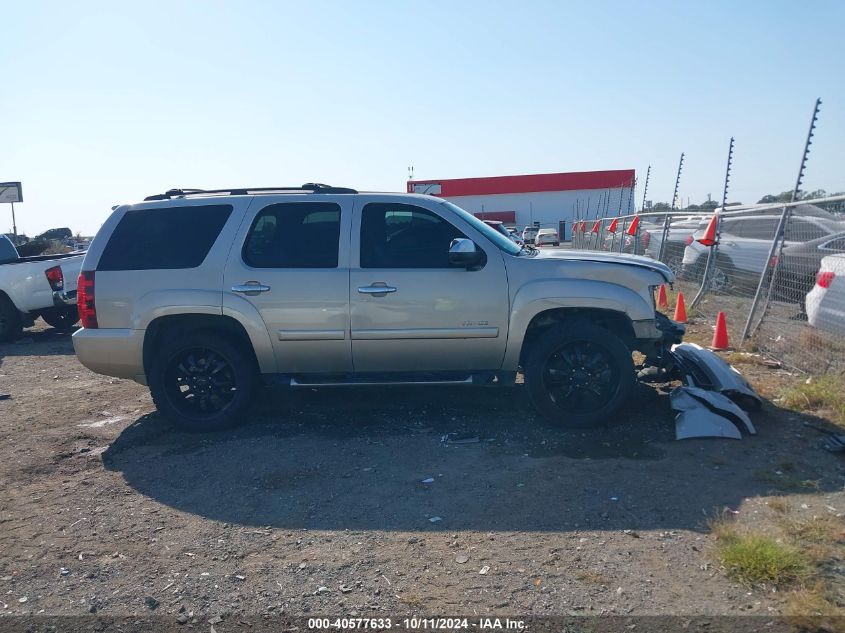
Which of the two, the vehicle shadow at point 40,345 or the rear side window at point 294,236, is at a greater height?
the rear side window at point 294,236

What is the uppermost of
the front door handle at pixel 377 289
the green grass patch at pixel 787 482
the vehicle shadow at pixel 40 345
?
the front door handle at pixel 377 289

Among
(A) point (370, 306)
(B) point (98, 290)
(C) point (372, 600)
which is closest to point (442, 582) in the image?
(C) point (372, 600)

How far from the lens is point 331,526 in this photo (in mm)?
4348

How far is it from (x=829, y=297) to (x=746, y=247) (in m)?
3.05

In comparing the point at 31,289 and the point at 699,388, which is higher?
the point at 699,388

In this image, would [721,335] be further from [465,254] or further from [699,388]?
[465,254]

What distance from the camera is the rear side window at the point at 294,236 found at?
19.7 feet

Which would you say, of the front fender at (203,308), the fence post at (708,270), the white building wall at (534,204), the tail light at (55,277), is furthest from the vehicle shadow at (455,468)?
the white building wall at (534,204)

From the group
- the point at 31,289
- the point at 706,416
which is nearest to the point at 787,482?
the point at 706,416

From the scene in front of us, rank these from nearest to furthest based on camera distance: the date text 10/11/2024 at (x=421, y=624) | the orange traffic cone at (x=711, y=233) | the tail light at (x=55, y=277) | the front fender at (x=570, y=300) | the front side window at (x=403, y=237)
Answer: the date text 10/11/2024 at (x=421, y=624)
the front fender at (x=570, y=300)
the front side window at (x=403, y=237)
the orange traffic cone at (x=711, y=233)
the tail light at (x=55, y=277)

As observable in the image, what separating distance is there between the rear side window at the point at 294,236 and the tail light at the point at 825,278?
5275 mm

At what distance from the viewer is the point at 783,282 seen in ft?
27.1

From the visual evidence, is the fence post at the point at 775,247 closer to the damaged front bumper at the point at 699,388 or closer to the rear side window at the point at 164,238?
the damaged front bumper at the point at 699,388

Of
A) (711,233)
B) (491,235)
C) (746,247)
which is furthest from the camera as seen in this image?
(746,247)
